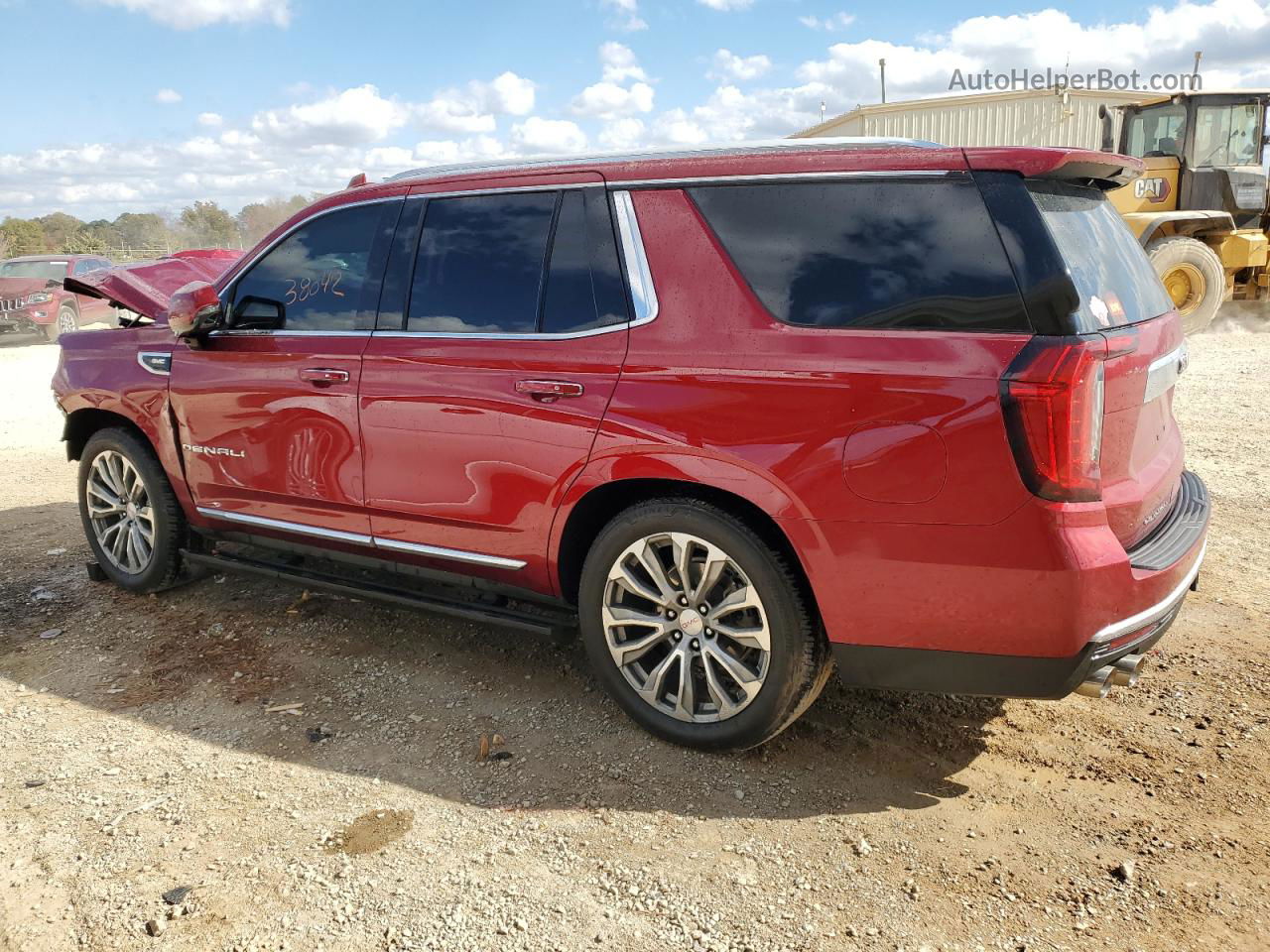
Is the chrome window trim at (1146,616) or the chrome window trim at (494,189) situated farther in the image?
the chrome window trim at (494,189)

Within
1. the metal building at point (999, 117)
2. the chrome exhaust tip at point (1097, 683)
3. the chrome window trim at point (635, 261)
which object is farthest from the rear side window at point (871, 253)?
the metal building at point (999, 117)

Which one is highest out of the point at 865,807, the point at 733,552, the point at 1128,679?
the point at 733,552

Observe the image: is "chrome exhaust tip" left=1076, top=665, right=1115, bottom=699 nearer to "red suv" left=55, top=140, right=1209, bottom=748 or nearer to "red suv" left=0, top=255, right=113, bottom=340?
"red suv" left=55, top=140, right=1209, bottom=748

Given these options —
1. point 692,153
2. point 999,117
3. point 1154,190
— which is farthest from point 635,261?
point 999,117

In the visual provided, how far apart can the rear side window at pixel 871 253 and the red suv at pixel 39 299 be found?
17881 mm

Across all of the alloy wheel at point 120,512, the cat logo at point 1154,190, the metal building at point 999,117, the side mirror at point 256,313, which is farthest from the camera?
the metal building at point 999,117

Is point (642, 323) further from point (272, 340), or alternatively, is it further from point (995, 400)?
point (272, 340)

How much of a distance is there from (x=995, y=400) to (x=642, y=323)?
3.74 feet

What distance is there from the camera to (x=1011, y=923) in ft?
8.21

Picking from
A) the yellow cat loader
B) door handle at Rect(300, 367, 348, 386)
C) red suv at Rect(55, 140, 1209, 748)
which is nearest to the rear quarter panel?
red suv at Rect(55, 140, 1209, 748)

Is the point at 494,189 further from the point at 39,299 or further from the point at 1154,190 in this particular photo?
the point at 39,299

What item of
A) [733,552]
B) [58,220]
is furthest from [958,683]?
[58,220]

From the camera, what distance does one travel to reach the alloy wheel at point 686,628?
10.3 ft

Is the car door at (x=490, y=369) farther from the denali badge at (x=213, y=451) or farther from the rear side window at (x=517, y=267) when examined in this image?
the denali badge at (x=213, y=451)
